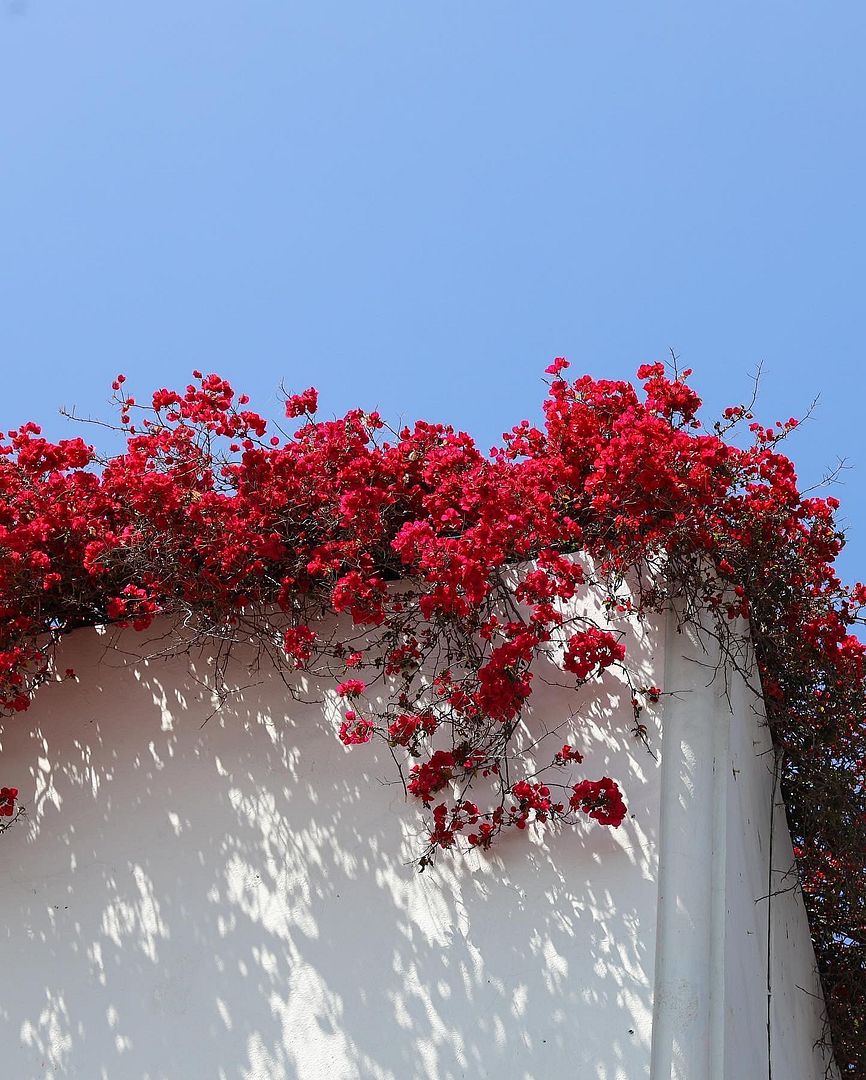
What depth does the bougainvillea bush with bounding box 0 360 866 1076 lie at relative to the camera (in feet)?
12.3

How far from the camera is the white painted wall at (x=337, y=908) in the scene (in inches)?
133

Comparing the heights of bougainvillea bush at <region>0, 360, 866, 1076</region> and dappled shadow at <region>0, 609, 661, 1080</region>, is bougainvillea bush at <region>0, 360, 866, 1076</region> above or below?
above

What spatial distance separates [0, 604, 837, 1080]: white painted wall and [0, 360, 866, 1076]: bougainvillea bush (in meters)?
0.14

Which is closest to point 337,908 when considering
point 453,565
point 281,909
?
point 281,909

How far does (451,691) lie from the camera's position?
3.82 m

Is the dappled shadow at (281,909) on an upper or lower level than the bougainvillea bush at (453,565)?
lower

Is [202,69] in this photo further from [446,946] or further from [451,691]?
[446,946]

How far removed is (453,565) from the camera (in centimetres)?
371

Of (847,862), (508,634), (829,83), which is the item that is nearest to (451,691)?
(508,634)

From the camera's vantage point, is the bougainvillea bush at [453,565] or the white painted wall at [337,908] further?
the bougainvillea bush at [453,565]

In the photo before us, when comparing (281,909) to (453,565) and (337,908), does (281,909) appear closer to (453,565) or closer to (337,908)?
(337,908)

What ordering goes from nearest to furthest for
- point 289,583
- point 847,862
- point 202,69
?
1. point 289,583
2. point 847,862
3. point 202,69

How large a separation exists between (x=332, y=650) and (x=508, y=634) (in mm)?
754

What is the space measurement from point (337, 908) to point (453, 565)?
1.30 metres
